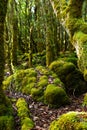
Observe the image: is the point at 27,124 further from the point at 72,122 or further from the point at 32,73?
the point at 32,73

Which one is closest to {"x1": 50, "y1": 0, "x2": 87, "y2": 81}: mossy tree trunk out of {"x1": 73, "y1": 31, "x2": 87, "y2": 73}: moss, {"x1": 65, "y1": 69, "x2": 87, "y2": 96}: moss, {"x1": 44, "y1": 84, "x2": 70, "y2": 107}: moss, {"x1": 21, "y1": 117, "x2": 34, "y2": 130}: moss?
{"x1": 73, "y1": 31, "x2": 87, "y2": 73}: moss

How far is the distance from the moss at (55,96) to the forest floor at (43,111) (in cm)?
25

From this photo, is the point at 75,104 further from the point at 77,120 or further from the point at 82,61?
the point at 77,120

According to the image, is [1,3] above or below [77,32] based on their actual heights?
A: above

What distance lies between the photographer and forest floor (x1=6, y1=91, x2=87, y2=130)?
818 centimetres

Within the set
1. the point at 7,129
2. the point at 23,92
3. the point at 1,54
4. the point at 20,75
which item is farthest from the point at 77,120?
the point at 20,75

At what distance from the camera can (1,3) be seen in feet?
26.2

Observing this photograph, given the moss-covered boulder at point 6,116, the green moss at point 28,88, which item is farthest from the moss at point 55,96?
the moss-covered boulder at point 6,116

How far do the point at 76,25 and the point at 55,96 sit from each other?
2868 mm

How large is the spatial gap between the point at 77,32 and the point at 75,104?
2.86m

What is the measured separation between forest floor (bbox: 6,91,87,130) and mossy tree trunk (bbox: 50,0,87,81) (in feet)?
5.07

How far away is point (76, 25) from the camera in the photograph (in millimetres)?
9805

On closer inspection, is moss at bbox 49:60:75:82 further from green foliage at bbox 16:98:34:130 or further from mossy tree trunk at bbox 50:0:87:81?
green foliage at bbox 16:98:34:130

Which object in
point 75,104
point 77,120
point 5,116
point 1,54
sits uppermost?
point 1,54
